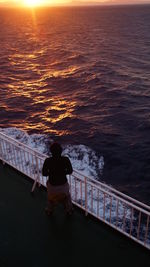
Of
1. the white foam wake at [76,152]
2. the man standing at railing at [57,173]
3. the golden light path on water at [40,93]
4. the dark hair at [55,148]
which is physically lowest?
the white foam wake at [76,152]

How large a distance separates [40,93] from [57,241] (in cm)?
2292

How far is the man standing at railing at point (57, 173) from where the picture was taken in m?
6.67

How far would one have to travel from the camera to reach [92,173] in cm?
1538

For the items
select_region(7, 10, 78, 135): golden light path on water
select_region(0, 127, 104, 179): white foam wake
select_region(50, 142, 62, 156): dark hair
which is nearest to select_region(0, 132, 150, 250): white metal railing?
select_region(50, 142, 62, 156): dark hair

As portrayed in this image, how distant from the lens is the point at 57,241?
741 cm

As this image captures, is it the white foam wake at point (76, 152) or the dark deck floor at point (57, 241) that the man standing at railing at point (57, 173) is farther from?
the white foam wake at point (76, 152)

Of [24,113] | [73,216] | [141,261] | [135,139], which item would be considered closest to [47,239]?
[73,216]

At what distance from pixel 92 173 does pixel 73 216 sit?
7.25 metres

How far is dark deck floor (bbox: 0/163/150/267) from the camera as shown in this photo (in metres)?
6.89

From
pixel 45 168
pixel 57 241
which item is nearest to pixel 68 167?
pixel 45 168

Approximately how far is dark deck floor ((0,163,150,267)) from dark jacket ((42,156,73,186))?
5.05 ft

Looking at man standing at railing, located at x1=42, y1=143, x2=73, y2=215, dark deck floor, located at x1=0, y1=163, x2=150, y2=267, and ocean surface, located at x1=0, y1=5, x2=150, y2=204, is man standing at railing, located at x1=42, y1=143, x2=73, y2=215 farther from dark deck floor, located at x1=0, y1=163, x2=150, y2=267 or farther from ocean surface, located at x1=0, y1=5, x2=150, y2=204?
ocean surface, located at x1=0, y1=5, x2=150, y2=204

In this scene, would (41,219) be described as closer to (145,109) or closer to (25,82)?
(145,109)

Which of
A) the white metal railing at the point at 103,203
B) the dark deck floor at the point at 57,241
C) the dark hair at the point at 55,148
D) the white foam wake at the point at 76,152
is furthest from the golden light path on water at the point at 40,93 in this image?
the dark hair at the point at 55,148
